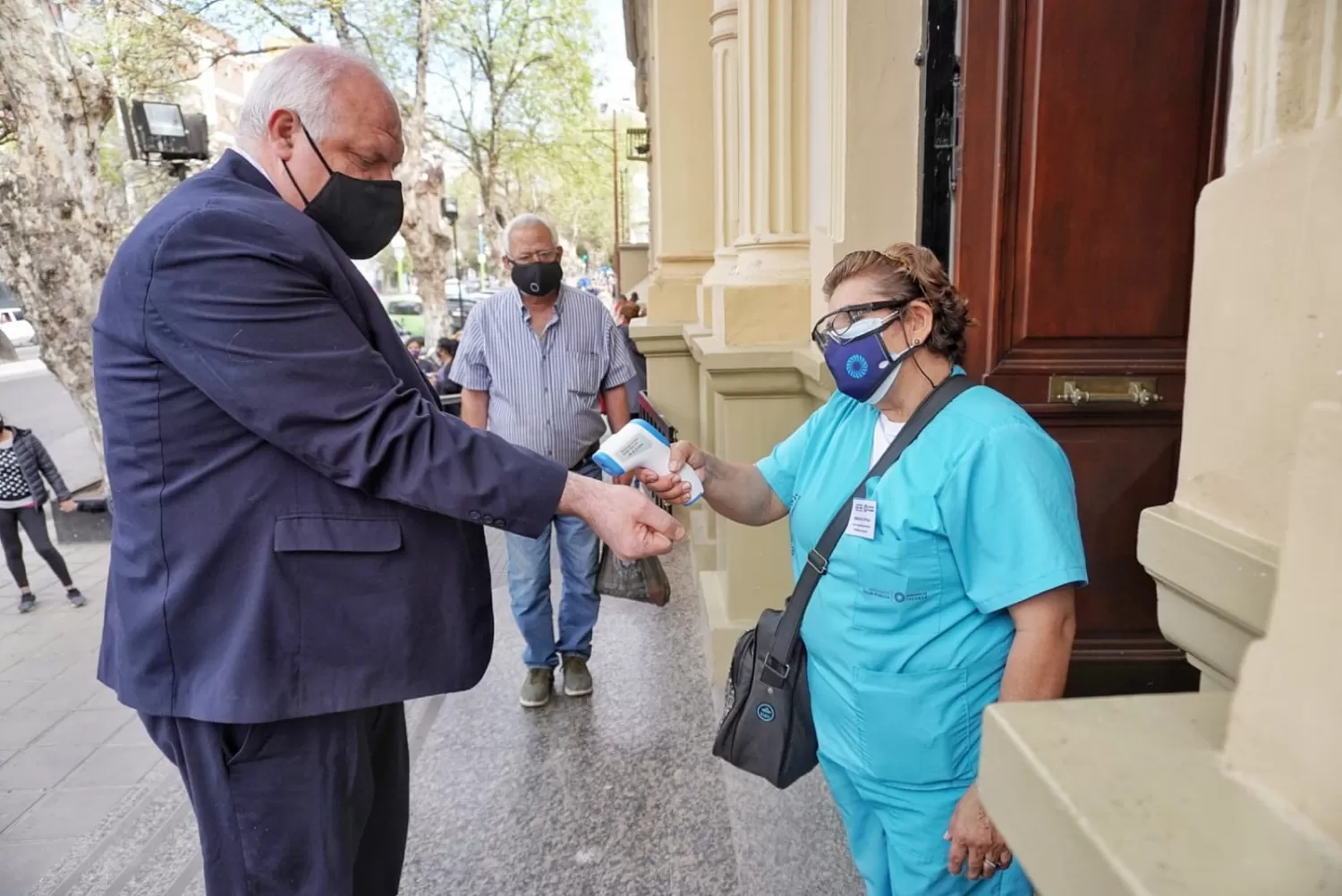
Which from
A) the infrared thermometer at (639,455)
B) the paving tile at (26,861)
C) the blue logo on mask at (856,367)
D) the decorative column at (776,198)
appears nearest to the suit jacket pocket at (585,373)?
the decorative column at (776,198)

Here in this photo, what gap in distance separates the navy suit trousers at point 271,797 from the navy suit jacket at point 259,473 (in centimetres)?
10

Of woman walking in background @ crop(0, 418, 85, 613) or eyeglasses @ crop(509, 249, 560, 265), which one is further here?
woman walking in background @ crop(0, 418, 85, 613)

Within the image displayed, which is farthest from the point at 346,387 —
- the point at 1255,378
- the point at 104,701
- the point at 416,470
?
the point at 104,701

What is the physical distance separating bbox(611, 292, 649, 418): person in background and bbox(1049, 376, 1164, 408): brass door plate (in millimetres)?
2222

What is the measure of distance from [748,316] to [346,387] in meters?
2.52

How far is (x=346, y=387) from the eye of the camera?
1668mm

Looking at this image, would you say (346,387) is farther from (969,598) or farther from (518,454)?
(969,598)

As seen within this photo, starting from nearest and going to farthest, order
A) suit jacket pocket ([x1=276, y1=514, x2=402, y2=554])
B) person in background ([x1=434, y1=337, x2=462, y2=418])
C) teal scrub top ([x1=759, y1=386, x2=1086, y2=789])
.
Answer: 1. teal scrub top ([x1=759, y1=386, x2=1086, y2=789])
2. suit jacket pocket ([x1=276, y1=514, x2=402, y2=554])
3. person in background ([x1=434, y1=337, x2=462, y2=418])

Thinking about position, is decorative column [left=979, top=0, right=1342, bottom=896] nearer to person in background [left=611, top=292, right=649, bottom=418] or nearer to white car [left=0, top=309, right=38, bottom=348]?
person in background [left=611, top=292, right=649, bottom=418]

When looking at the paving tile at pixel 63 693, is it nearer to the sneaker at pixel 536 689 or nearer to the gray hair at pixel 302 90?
the sneaker at pixel 536 689

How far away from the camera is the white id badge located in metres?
1.74

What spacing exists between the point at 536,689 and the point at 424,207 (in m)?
13.2

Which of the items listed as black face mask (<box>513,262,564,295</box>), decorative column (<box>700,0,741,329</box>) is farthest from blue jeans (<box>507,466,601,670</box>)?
decorative column (<box>700,0,741,329</box>)

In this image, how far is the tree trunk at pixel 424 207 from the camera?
14797 mm
